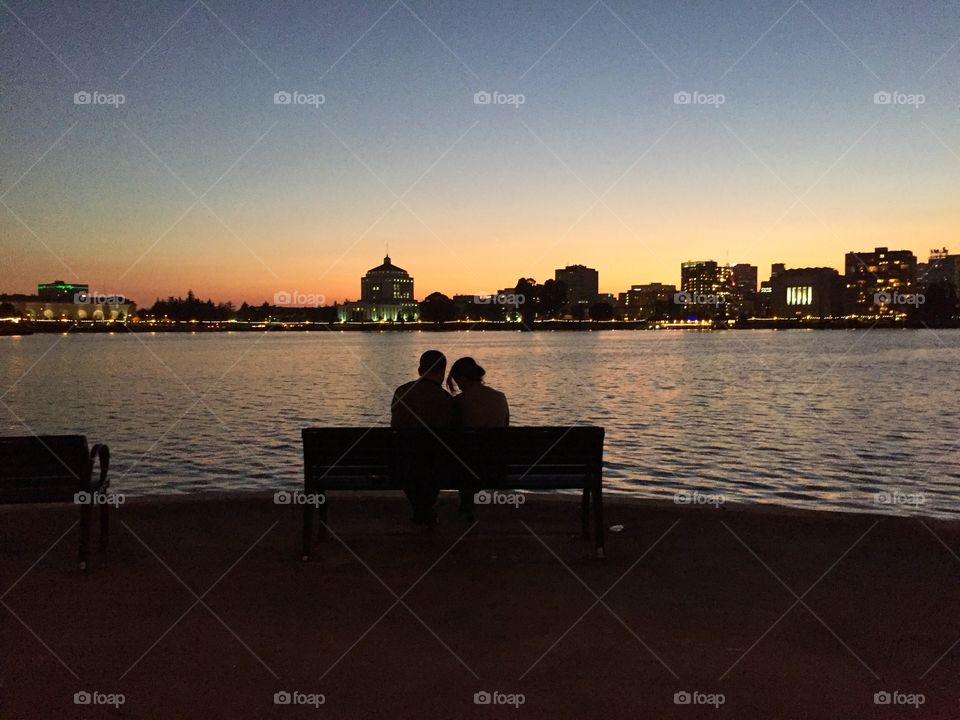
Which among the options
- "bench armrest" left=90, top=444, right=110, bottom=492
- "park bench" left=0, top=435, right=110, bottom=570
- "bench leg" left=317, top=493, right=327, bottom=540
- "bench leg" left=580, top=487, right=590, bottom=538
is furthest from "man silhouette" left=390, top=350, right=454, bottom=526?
"park bench" left=0, top=435, right=110, bottom=570

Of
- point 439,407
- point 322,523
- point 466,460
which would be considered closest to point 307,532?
point 322,523

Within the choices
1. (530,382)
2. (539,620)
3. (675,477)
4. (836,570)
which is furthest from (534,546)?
(530,382)

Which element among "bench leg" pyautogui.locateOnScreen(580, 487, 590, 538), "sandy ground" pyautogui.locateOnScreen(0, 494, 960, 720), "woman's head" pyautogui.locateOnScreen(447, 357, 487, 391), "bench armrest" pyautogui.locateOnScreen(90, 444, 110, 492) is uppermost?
"woman's head" pyautogui.locateOnScreen(447, 357, 487, 391)

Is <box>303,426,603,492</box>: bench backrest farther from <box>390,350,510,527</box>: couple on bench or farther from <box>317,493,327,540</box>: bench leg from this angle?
<box>390,350,510,527</box>: couple on bench

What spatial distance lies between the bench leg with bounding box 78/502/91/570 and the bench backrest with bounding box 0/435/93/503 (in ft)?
0.50

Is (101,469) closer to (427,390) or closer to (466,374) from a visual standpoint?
(427,390)

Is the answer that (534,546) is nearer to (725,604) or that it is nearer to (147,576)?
(725,604)

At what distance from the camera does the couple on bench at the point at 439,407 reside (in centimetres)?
777

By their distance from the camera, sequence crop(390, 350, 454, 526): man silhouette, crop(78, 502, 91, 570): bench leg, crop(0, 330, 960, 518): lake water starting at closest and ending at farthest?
crop(78, 502, 91, 570): bench leg
crop(390, 350, 454, 526): man silhouette
crop(0, 330, 960, 518): lake water

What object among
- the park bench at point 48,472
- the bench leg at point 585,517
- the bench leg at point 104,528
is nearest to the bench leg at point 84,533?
the park bench at point 48,472

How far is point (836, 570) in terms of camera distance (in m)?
6.57

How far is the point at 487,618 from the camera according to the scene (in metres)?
5.49

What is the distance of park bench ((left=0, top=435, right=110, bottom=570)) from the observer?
6.52 meters

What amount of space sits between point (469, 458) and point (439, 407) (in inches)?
37.7
